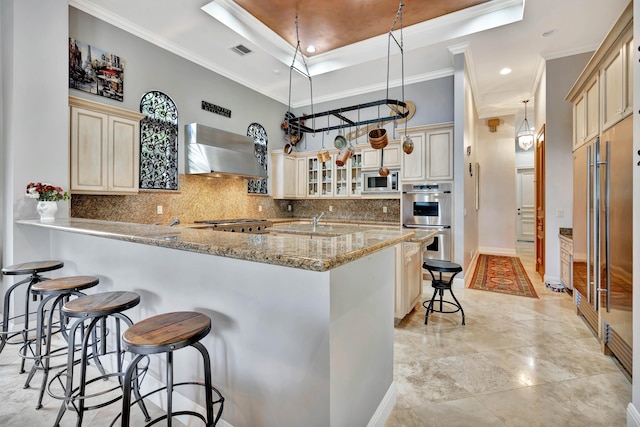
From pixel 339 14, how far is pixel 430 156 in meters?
2.32

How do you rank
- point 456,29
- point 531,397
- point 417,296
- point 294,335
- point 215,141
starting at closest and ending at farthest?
point 294,335 < point 531,397 < point 417,296 < point 456,29 < point 215,141

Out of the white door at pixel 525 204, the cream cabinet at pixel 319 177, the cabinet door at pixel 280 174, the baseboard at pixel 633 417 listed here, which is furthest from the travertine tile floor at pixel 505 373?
the white door at pixel 525 204

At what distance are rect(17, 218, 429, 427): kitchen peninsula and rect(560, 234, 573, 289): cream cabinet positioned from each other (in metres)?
3.18

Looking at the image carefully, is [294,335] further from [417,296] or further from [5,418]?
[417,296]

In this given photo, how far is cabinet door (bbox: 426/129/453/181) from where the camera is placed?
14.8ft

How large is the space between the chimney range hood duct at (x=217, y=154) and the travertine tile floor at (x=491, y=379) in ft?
9.59

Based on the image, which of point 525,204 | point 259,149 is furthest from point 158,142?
point 525,204

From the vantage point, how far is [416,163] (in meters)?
4.77

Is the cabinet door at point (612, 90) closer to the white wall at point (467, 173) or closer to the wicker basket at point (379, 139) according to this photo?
the wicker basket at point (379, 139)

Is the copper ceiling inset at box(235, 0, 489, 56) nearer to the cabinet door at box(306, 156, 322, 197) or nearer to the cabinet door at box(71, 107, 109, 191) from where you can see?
the cabinet door at box(71, 107, 109, 191)

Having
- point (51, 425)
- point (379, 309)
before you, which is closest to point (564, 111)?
point (379, 309)

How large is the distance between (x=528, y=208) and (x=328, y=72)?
7.47 metres

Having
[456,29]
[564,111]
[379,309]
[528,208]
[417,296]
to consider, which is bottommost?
[417,296]

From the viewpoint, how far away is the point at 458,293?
418 cm
